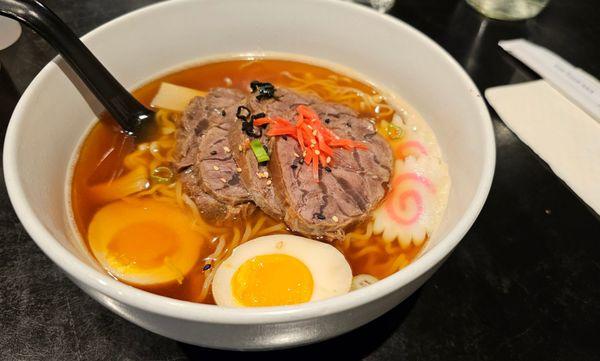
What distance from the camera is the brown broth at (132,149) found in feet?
5.01

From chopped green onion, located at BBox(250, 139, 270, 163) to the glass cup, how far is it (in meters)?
2.24

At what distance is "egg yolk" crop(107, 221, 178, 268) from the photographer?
146cm

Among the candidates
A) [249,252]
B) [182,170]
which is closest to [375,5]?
[182,170]

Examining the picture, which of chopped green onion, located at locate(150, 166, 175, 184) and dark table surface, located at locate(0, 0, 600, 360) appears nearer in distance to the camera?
dark table surface, located at locate(0, 0, 600, 360)

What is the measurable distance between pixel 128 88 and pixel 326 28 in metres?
0.91

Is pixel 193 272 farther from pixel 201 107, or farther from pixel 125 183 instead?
pixel 201 107

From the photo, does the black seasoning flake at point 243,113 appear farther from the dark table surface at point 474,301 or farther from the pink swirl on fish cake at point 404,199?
the dark table surface at point 474,301

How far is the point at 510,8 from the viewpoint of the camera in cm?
307

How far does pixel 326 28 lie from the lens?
2062mm

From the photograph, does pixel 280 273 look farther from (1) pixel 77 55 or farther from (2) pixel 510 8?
(2) pixel 510 8

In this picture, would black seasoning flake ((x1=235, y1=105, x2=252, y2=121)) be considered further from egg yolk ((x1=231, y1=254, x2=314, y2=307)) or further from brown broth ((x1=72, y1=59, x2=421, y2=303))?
egg yolk ((x1=231, y1=254, x2=314, y2=307))

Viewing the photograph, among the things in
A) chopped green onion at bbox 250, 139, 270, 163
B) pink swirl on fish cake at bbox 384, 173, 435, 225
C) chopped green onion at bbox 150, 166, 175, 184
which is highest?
chopped green onion at bbox 250, 139, 270, 163

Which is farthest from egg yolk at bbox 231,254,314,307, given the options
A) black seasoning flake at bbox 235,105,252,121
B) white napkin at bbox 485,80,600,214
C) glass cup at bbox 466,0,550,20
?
glass cup at bbox 466,0,550,20

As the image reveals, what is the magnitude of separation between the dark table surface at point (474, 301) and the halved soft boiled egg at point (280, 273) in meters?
0.19
